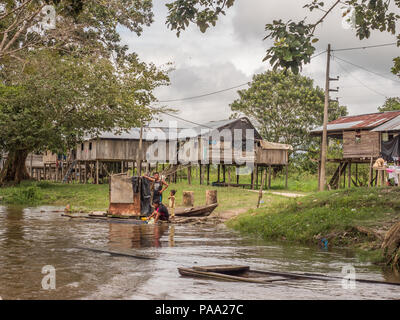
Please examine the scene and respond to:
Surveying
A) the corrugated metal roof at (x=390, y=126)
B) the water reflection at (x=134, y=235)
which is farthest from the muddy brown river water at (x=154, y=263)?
the corrugated metal roof at (x=390, y=126)

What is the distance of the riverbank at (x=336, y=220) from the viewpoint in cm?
1234

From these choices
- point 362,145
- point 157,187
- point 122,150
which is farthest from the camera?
point 122,150

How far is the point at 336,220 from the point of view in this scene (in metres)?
13.3

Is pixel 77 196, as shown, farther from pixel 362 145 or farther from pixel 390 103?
pixel 390 103

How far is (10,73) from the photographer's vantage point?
26578 millimetres

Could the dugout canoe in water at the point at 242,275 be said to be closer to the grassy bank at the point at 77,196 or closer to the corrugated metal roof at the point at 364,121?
the grassy bank at the point at 77,196

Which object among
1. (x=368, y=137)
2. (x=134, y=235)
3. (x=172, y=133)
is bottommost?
(x=134, y=235)

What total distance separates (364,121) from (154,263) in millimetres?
24247

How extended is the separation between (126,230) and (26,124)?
1553 centimetres

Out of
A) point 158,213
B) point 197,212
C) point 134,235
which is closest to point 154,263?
point 134,235

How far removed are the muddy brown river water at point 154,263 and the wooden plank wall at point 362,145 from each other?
15.9 m

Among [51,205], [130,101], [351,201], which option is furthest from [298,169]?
[351,201]

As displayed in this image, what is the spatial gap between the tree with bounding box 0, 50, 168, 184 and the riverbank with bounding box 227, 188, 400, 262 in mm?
14759
